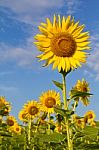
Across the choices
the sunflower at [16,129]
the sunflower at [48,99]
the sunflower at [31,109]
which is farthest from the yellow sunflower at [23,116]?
the sunflower at [48,99]

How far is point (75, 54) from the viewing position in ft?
21.1

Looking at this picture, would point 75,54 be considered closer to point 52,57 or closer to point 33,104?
point 52,57

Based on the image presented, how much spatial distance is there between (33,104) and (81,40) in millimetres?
6900

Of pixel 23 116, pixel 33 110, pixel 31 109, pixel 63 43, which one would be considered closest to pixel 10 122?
pixel 23 116

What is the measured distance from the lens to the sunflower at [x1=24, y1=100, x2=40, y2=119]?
12859 mm

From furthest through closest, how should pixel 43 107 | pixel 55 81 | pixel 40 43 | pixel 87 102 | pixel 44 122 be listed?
pixel 44 122, pixel 43 107, pixel 87 102, pixel 40 43, pixel 55 81

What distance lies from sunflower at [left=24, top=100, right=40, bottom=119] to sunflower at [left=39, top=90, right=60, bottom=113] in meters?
1.58

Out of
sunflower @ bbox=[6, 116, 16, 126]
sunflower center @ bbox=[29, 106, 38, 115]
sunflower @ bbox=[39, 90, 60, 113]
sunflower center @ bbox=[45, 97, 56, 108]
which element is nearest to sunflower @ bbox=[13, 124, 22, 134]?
sunflower @ bbox=[6, 116, 16, 126]

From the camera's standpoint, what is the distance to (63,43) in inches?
251

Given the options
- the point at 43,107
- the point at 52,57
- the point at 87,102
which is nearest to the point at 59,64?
the point at 52,57

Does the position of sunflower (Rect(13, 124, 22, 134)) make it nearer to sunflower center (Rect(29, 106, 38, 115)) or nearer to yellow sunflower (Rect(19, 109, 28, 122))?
yellow sunflower (Rect(19, 109, 28, 122))

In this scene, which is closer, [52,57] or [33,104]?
[52,57]

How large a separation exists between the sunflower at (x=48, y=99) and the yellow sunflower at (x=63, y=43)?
15.6 feet

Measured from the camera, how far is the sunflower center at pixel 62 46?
20.7ft
